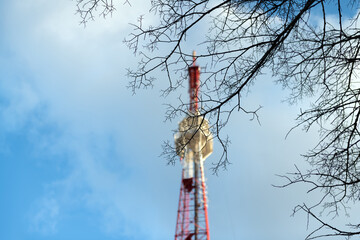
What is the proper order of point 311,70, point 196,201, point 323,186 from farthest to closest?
point 196,201
point 311,70
point 323,186

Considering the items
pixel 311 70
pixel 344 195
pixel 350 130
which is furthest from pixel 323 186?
pixel 311 70

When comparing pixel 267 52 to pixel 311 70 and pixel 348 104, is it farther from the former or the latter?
pixel 348 104

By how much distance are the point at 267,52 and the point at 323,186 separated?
41.0 inches

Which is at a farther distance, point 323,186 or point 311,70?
point 311,70

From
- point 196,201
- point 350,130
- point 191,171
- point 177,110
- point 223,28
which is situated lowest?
point 350,130

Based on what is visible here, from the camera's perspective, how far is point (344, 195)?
109 inches

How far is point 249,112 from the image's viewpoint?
310 centimetres

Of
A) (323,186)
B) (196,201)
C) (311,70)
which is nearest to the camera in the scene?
(323,186)

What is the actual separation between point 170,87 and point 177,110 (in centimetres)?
21

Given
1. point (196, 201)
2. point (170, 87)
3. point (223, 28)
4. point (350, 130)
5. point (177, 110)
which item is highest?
point (196, 201)

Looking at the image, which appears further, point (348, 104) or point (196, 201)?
point (196, 201)

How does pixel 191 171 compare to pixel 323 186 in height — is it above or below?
above

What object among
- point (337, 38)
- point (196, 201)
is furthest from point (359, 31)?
point (196, 201)

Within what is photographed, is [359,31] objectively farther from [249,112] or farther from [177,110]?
[177,110]
